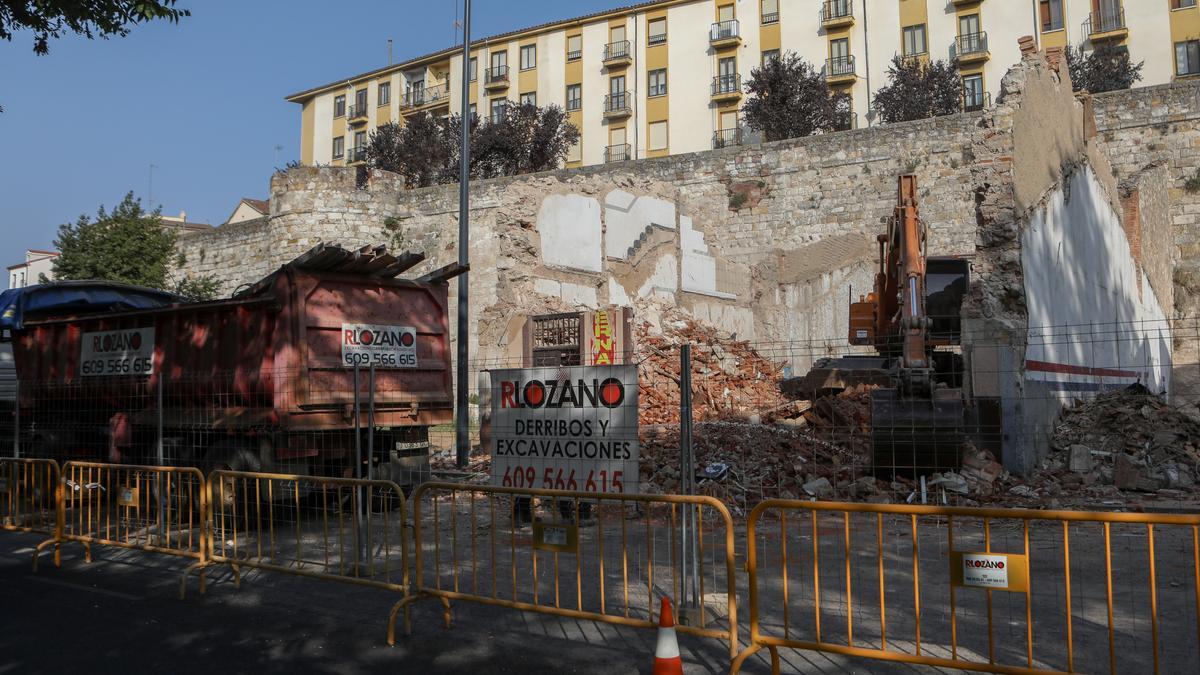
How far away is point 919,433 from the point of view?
959 cm

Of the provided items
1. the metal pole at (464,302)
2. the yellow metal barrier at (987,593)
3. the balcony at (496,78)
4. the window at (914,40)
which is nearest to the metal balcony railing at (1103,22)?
the window at (914,40)

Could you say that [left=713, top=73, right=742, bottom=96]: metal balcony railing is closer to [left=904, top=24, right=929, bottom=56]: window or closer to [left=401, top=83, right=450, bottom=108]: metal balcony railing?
[left=904, top=24, right=929, bottom=56]: window

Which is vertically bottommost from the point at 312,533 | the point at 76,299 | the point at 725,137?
the point at 312,533

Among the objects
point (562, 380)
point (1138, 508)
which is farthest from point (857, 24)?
point (562, 380)

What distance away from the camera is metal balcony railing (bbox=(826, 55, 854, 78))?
4153 centimetres

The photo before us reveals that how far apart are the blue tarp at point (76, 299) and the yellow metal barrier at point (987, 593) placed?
9.53 m

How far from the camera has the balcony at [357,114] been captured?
5381 cm

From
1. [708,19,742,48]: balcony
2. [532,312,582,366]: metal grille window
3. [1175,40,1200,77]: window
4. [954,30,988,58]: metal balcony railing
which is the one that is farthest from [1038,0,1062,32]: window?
[532,312,582,366]: metal grille window

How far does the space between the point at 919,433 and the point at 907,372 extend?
70 centimetres

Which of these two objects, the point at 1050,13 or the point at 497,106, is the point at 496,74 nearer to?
the point at 497,106

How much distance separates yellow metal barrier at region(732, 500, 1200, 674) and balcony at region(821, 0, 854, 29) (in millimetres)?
37627

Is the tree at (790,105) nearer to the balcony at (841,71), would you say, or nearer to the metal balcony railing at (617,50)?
the balcony at (841,71)

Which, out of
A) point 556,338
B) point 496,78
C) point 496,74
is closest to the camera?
point 556,338

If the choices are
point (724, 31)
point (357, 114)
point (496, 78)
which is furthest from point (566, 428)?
point (357, 114)
